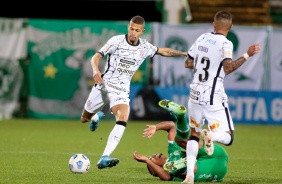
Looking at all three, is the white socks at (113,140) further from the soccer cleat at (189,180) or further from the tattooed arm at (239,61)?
the tattooed arm at (239,61)

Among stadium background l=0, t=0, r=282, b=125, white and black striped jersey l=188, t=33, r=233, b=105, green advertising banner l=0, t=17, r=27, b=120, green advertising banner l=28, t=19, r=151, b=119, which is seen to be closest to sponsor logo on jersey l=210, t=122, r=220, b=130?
white and black striped jersey l=188, t=33, r=233, b=105

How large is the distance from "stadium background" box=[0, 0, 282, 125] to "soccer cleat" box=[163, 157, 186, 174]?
39.8 feet

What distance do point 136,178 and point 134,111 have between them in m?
11.8

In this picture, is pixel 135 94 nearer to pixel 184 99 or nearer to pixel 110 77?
pixel 184 99

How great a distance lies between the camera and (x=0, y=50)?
75.5 feet

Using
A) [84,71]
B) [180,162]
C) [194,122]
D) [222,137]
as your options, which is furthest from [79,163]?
[84,71]

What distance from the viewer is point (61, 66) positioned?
2323 cm

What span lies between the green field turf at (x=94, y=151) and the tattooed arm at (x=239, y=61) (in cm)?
156

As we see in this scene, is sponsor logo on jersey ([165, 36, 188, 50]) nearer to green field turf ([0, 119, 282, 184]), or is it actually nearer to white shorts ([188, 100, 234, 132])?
green field turf ([0, 119, 282, 184])

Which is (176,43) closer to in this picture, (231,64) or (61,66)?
(61,66)

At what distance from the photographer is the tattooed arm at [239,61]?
→ 10.0m

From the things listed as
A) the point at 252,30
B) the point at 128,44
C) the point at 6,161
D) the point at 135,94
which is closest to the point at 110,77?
the point at 128,44

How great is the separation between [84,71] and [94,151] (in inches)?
338

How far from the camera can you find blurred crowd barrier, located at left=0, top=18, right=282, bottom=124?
23.0 m
